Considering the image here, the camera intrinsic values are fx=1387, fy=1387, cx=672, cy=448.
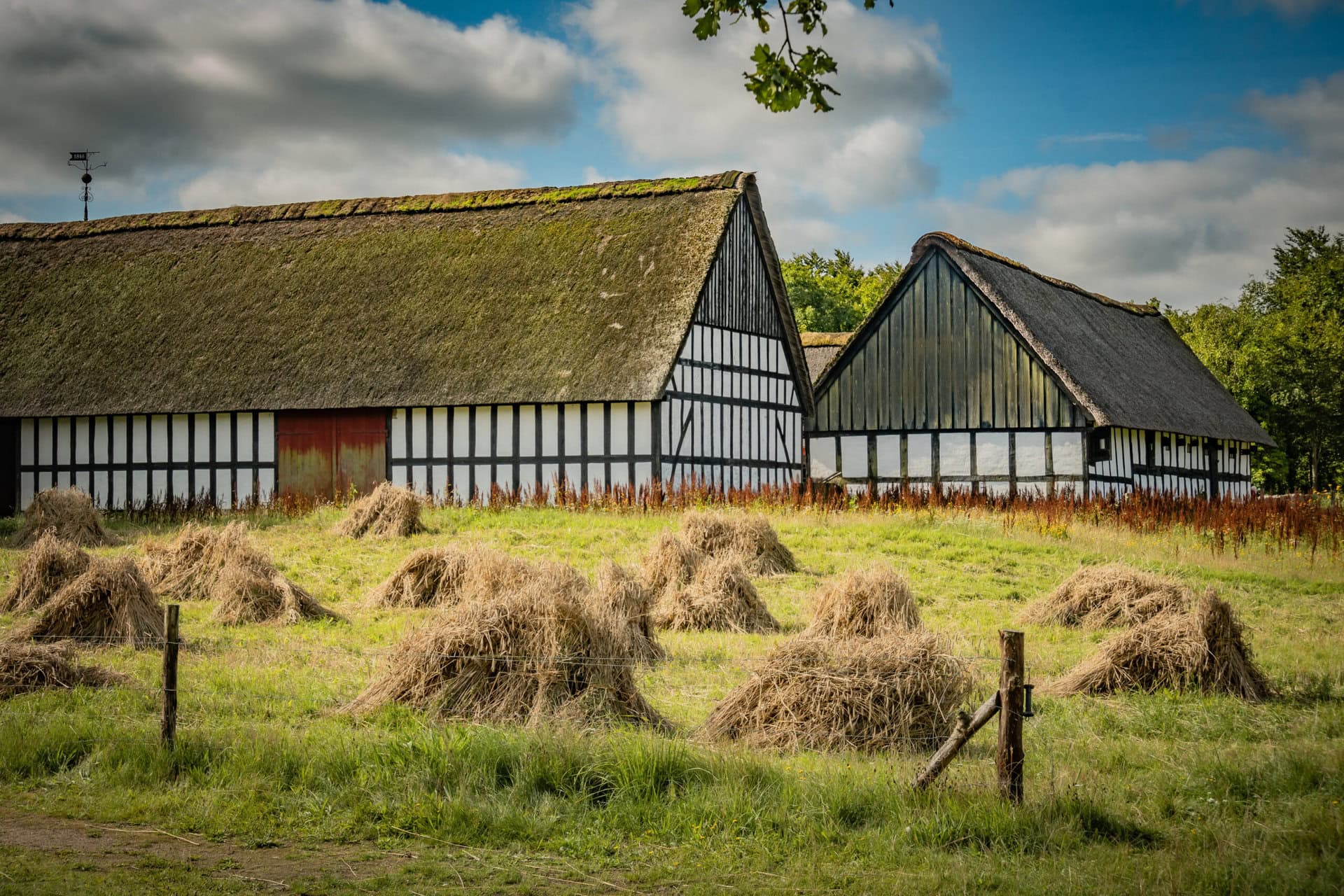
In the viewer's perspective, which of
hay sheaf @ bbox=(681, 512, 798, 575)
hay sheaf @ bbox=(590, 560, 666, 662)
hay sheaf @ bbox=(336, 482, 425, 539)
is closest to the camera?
hay sheaf @ bbox=(590, 560, 666, 662)

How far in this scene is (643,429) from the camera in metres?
27.0

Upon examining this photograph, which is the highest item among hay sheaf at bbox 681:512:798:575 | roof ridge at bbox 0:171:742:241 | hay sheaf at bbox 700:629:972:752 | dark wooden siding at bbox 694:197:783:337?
roof ridge at bbox 0:171:742:241

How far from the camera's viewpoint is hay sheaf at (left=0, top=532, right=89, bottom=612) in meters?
15.5

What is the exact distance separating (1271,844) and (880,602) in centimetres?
A: 621

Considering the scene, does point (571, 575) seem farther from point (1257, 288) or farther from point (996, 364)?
point (1257, 288)

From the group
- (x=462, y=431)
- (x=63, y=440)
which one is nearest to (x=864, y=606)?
(x=462, y=431)

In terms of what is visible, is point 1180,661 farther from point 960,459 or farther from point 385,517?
point 960,459

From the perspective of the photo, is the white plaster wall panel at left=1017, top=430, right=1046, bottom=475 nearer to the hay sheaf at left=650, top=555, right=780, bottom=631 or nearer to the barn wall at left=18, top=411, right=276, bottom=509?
the barn wall at left=18, top=411, right=276, bottom=509

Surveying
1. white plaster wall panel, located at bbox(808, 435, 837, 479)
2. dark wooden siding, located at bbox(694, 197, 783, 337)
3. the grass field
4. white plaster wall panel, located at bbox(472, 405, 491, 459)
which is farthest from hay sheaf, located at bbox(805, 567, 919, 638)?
white plaster wall panel, located at bbox(808, 435, 837, 479)

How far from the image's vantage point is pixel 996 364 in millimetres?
30953

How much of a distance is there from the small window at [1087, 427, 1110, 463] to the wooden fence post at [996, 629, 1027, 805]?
2338 cm

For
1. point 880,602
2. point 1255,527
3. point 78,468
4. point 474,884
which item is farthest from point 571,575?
point 78,468

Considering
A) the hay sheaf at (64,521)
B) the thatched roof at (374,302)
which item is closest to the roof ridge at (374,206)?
the thatched roof at (374,302)

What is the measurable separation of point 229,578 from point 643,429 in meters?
12.2
